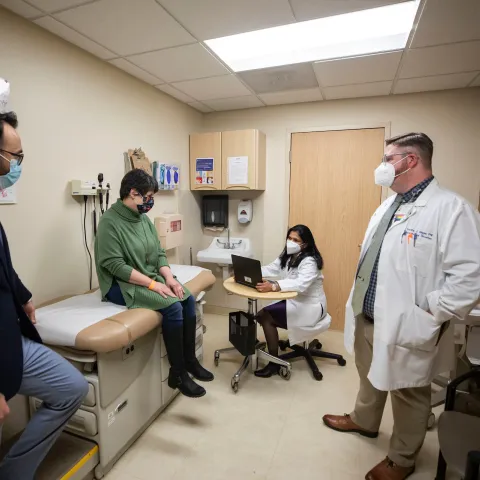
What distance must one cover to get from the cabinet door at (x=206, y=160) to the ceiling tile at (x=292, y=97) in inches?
24.6

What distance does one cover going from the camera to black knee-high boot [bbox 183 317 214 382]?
A: 2016mm

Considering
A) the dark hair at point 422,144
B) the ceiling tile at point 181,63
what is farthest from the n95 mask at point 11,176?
the dark hair at point 422,144

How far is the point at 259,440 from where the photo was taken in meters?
1.89

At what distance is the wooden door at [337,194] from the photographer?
10.5ft

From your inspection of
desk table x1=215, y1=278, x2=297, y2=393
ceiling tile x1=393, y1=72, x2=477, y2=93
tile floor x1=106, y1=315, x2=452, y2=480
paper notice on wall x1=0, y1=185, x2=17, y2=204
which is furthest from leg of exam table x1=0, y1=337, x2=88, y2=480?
ceiling tile x1=393, y1=72, x2=477, y2=93

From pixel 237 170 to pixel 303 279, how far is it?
1.53m

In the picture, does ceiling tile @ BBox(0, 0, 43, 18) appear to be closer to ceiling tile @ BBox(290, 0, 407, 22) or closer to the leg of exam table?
ceiling tile @ BBox(290, 0, 407, 22)

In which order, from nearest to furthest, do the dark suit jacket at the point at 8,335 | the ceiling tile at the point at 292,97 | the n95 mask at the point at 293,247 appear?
the dark suit jacket at the point at 8,335
the n95 mask at the point at 293,247
the ceiling tile at the point at 292,97

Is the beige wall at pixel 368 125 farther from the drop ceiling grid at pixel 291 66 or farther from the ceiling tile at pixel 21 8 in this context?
the ceiling tile at pixel 21 8

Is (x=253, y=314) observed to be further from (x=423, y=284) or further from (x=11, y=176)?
(x=11, y=176)

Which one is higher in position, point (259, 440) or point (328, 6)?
point (328, 6)

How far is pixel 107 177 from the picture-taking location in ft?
7.96

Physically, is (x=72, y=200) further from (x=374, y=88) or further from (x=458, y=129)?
(x=458, y=129)

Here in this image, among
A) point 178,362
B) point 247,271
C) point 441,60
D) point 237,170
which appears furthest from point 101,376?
point 441,60
